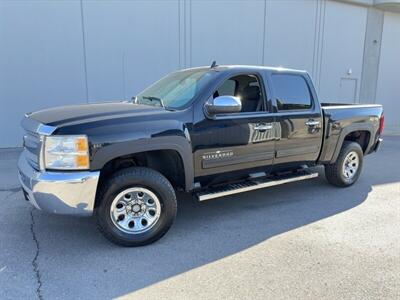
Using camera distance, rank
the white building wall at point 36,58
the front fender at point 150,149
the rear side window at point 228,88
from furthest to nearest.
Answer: the white building wall at point 36,58, the rear side window at point 228,88, the front fender at point 150,149

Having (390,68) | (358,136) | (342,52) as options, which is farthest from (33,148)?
(390,68)

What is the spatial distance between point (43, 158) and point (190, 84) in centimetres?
197

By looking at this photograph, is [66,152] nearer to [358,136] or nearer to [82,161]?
[82,161]

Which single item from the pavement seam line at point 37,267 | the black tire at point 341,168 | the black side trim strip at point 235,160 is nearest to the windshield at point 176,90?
the black side trim strip at point 235,160

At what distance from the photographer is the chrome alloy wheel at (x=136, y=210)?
3553 mm

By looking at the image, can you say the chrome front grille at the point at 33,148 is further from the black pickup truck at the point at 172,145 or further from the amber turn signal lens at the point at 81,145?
the amber turn signal lens at the point at 81,145

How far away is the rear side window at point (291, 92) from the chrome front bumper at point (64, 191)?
9.04ft

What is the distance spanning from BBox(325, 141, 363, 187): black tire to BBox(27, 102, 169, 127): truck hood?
330cm

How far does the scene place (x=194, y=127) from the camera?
3852mm

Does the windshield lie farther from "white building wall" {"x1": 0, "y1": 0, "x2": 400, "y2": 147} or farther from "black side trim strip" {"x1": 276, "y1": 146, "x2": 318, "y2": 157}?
"white building wall" {"x1": 0, "y1": 0, "x2": 400, "y2": 147}

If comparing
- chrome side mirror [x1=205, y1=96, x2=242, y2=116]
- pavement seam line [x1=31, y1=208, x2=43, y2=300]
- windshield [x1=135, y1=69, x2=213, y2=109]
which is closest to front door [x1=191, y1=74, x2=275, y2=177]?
chrome side mirror [x1=205, y1=96, x2=242, y2=116]

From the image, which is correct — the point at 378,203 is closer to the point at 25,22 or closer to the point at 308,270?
the point at 308,270

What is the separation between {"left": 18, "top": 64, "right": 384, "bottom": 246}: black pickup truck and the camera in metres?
3.25

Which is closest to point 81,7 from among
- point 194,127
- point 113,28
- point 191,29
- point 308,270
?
point 113,28
